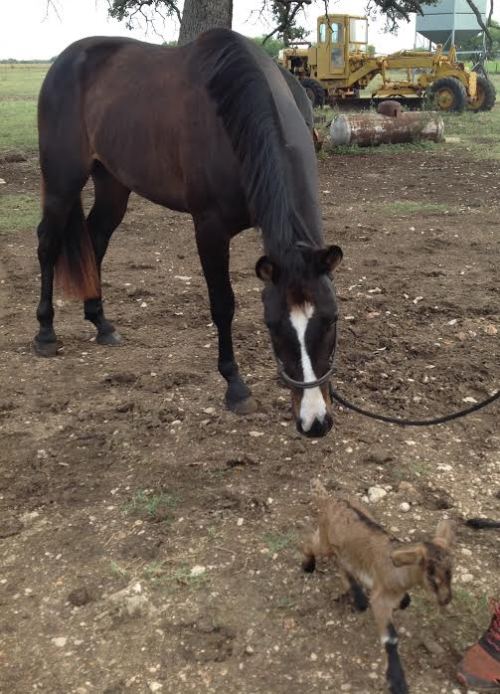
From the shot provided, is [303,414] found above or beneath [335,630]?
above

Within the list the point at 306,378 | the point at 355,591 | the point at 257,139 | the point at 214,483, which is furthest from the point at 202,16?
the point at 355,591

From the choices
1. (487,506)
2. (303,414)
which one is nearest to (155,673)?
(303,414)

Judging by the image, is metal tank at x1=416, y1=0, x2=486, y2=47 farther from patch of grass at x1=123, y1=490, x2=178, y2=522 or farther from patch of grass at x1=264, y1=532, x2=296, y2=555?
patch of grass at x1=264, y1=532, x2=296, y2=555

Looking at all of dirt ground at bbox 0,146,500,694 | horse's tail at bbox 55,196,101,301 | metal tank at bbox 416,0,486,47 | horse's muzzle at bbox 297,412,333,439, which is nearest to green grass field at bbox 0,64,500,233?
dirt ground at bbox 0,146,500,694

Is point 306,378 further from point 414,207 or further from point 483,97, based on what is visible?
point 483,97

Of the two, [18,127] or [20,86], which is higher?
[20,86]

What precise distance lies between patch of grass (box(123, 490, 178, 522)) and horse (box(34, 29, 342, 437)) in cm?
72

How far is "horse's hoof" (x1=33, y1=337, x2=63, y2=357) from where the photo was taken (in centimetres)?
441

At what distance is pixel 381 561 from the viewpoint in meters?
2.04

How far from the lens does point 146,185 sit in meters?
4.03

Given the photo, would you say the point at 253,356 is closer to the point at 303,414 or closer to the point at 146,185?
the point at 146,185

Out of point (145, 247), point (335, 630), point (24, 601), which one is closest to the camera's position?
point (335, 630)

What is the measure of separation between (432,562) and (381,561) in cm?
20

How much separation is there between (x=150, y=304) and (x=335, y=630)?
3380 millimetres
